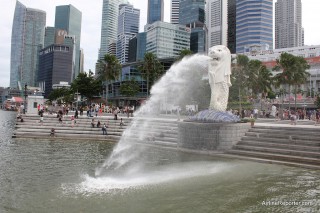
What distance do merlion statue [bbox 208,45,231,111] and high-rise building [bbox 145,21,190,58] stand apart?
14119 cm

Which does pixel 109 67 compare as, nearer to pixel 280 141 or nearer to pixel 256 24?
pixel 280 141

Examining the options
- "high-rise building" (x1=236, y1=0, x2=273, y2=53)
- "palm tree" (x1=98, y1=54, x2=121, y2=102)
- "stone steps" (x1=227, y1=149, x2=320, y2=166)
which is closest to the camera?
"stone steps" (x1=227, y1=149, x2=320, y2=166)

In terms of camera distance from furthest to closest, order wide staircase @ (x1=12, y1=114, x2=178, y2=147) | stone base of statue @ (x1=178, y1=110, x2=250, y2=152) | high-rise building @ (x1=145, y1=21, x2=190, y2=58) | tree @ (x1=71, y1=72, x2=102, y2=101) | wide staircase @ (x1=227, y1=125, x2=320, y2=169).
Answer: high-rise building @ (x1=145, y1=21, x2=190, y2=58), tree @ (x1=71, y1=72, x2=102, y2=101), wide staircase @ (x1=12, y1=114, x2=178, y2=147), stone base of statue @ (x1=178, y1=110, x2=250, y2=152), wide staircase @ (x1=227, y1=125, x2=320, y2=169)

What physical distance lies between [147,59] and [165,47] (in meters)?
103

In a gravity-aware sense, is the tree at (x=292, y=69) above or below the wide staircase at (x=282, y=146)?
above

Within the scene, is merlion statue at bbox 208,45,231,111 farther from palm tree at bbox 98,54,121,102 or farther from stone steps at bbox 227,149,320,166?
palm tree at bbox 98,54,121,102

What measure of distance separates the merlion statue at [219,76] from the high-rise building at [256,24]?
168 meters

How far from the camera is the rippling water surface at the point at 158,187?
10.2 metres

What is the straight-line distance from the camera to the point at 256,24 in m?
184

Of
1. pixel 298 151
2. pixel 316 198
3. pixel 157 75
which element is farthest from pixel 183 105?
pixel 316 198

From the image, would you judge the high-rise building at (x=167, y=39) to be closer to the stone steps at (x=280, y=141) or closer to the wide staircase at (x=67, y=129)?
the wide staircase at (x=67, y=129)

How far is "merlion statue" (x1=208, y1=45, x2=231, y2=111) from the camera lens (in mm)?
23609

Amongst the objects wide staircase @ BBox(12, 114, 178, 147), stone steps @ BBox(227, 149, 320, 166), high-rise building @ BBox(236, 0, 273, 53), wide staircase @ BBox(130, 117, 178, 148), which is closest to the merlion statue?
stone steps @ BBox(227, 149, 320, 166)

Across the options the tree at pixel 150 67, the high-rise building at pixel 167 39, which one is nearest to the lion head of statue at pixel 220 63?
the tree at pixel 150 67
